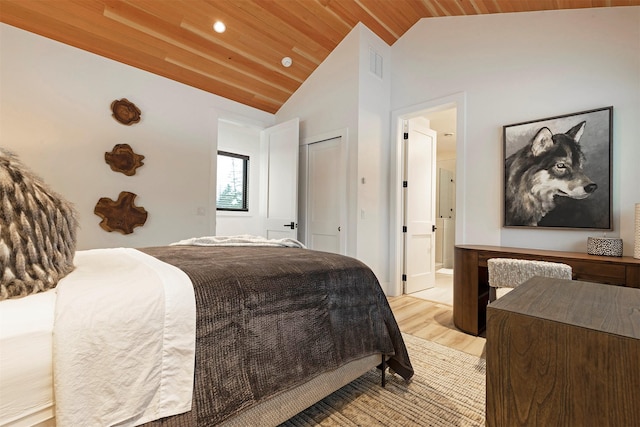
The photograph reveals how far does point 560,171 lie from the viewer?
2.55m

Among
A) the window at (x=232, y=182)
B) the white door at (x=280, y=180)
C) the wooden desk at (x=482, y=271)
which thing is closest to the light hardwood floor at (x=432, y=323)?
the wooden desk at (x=482, y=271)

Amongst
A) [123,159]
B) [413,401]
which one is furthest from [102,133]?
[413,401]

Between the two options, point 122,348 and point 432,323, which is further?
point 432,323

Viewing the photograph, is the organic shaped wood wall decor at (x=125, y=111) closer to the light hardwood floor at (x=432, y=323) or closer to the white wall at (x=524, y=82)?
the white wall at (x=524, y=82)

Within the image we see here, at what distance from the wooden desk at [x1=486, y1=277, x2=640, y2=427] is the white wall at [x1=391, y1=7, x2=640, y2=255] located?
84.3 inches

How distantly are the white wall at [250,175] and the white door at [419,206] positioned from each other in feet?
8.14

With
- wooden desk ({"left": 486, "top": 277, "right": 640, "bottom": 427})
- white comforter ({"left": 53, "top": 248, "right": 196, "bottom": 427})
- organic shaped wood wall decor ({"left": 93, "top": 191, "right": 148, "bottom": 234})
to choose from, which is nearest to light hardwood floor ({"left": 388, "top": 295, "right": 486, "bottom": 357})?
wooden desk ({"left": 486, "top": 277, "right": 640, "bottom": 427})

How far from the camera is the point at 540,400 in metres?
0.76

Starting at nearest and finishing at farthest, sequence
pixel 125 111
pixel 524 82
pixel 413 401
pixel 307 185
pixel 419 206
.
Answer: pixel 413 401, pixel 524 82, pixel 125 111, pixel 419 206, pixel 307 185

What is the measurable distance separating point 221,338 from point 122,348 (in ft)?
0.98

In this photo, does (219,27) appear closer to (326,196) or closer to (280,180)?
(280,180)

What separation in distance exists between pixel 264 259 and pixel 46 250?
2.62 ft

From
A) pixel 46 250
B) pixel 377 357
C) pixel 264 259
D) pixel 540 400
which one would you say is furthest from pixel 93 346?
pixel 377 357

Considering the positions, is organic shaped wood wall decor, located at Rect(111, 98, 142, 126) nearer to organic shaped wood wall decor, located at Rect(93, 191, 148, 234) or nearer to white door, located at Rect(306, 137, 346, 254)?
organic shaped wood wall decor, located at Rect(93, 191, 148, 234)
